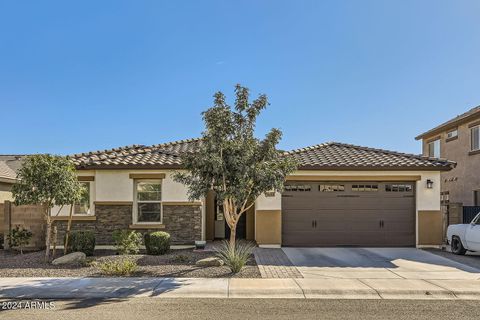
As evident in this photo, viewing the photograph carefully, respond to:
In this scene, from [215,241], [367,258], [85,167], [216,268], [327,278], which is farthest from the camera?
[215,241]

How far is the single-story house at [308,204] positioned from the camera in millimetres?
14852

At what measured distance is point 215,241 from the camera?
667 inches

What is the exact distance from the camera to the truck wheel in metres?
13.5

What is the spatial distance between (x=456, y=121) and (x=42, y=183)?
21.0 meters

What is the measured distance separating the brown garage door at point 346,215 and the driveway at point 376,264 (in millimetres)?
601

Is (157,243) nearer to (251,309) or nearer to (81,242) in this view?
(81,242)

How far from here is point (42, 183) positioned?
455 inches

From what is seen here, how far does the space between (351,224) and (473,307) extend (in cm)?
767

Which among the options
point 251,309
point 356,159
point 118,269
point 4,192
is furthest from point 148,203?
point 4,192

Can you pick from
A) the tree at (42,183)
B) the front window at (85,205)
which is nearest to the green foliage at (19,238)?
the front window at (85,205)

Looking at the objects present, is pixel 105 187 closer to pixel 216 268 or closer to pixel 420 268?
pixel 216 268

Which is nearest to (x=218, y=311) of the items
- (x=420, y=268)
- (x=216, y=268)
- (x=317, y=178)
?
(x=216, y=268)

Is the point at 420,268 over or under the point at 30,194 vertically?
under

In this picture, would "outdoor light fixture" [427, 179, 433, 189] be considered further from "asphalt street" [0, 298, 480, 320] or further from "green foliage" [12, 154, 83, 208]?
"green foliage" [12, 154, 83, 208]
